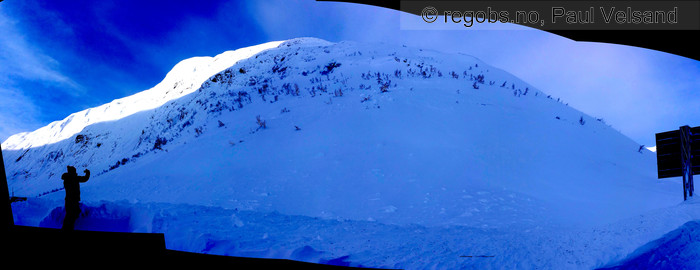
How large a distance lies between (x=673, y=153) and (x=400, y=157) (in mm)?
6224

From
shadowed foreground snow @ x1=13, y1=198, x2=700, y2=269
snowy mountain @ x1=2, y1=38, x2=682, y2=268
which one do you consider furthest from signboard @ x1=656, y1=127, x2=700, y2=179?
shadowed foreground snow @ x1=13, y1=198, x2=700, y2=269

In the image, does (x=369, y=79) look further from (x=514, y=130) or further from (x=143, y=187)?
(x=143, y=187)

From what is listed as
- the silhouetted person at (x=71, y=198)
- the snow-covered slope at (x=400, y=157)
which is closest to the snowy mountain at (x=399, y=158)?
the snow-covered slope at (x=400, y=157)

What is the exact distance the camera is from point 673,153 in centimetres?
855

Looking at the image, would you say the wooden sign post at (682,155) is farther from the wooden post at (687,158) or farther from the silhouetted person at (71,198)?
the silhouetted person at (71,198)

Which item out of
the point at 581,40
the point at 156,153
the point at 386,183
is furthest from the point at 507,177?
the point at 156,153

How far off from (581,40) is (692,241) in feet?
10.7

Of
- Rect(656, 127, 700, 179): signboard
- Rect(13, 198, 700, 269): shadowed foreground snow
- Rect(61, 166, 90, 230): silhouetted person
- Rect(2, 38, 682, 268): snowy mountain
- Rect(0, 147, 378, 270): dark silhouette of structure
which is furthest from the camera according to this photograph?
Rect(656, 127, 700, 179): signboard

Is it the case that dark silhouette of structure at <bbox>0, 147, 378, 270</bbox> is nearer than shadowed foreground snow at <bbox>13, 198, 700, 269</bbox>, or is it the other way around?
dark silhouette of structure at <bbox>0, 147, 378, 270</bbox>

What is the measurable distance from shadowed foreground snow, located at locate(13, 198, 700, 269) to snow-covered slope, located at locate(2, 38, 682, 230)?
47 cm

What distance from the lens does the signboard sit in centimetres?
833

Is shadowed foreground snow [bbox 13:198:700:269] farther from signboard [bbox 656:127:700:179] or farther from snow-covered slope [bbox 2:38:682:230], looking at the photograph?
signboard [bbox 656:127:700:179]

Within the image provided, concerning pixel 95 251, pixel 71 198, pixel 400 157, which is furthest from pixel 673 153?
pixel 71 198

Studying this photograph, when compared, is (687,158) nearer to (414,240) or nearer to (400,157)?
(400,157)
